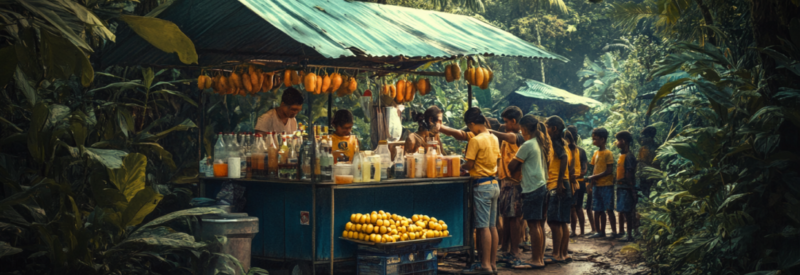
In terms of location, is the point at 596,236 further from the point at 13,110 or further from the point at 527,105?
the point at 527,105

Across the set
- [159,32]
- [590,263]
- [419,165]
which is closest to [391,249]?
[419,165]

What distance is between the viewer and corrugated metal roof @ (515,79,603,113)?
24.7m

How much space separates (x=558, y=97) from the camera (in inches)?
990

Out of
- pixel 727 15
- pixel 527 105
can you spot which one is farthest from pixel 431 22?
pixel 527 105

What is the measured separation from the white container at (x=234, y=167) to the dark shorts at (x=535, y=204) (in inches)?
124

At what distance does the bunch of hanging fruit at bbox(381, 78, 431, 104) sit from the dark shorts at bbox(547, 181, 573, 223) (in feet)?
6.80

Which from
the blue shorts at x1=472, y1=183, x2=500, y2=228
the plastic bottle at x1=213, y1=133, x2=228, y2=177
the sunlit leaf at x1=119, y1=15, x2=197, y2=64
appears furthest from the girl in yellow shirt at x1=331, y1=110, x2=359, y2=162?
the sunlit leaf at x1=119, y1=15, x2=197, y2=64

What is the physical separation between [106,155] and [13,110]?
1.20 meters

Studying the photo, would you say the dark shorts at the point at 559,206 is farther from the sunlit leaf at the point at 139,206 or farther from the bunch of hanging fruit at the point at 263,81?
the sunlit leaf at the point at 139,206

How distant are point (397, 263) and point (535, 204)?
198cm

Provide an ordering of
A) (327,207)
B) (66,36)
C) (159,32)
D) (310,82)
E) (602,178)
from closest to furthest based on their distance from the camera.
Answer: (66,36)
(159,32)
(327,207)
(310,82)
(602,178)

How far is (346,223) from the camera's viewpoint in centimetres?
692

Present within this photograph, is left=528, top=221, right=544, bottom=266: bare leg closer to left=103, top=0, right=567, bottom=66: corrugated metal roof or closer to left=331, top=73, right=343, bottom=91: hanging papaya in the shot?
left=103, top=0, right=567, bottom=66: corrugated metal roof

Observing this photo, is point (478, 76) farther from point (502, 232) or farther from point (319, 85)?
point (502, 232)
